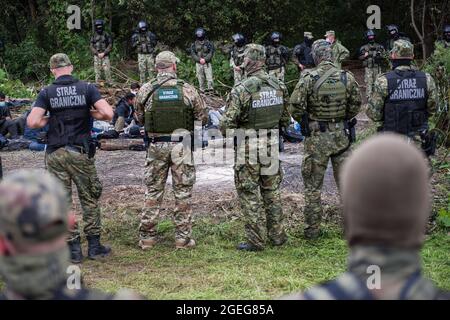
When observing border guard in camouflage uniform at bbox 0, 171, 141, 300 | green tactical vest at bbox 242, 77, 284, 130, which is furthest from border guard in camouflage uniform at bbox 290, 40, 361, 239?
border guard in camouflage uniform at bbox 0, 171, 141, 300

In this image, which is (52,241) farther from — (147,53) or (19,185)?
(147,53)

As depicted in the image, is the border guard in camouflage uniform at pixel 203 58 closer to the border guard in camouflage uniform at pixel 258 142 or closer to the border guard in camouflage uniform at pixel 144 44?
the border guard in camouflage uniform at pixel 144 44

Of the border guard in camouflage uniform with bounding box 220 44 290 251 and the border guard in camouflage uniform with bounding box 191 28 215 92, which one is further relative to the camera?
the border guard in camouflage uniform with bounding box 191 28 215 92

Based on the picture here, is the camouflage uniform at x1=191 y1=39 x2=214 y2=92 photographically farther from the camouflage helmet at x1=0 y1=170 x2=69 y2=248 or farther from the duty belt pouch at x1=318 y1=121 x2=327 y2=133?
the camouflage helmet at x1=0 y1=170 x2=69 y2=248

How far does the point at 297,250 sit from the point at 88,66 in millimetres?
15527

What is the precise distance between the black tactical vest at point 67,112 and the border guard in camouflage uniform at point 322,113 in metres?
1.94

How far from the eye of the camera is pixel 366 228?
1.68 metres

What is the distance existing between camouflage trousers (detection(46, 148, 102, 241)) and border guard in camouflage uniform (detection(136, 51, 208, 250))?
52 cm

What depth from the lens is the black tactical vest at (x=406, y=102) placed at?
6137 millimetres

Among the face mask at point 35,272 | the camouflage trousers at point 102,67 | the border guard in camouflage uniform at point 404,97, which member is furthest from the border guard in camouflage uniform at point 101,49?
the face mask at point 35,272

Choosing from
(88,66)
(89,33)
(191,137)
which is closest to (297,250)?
(191,137)

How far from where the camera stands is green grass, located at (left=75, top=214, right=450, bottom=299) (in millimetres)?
5105
